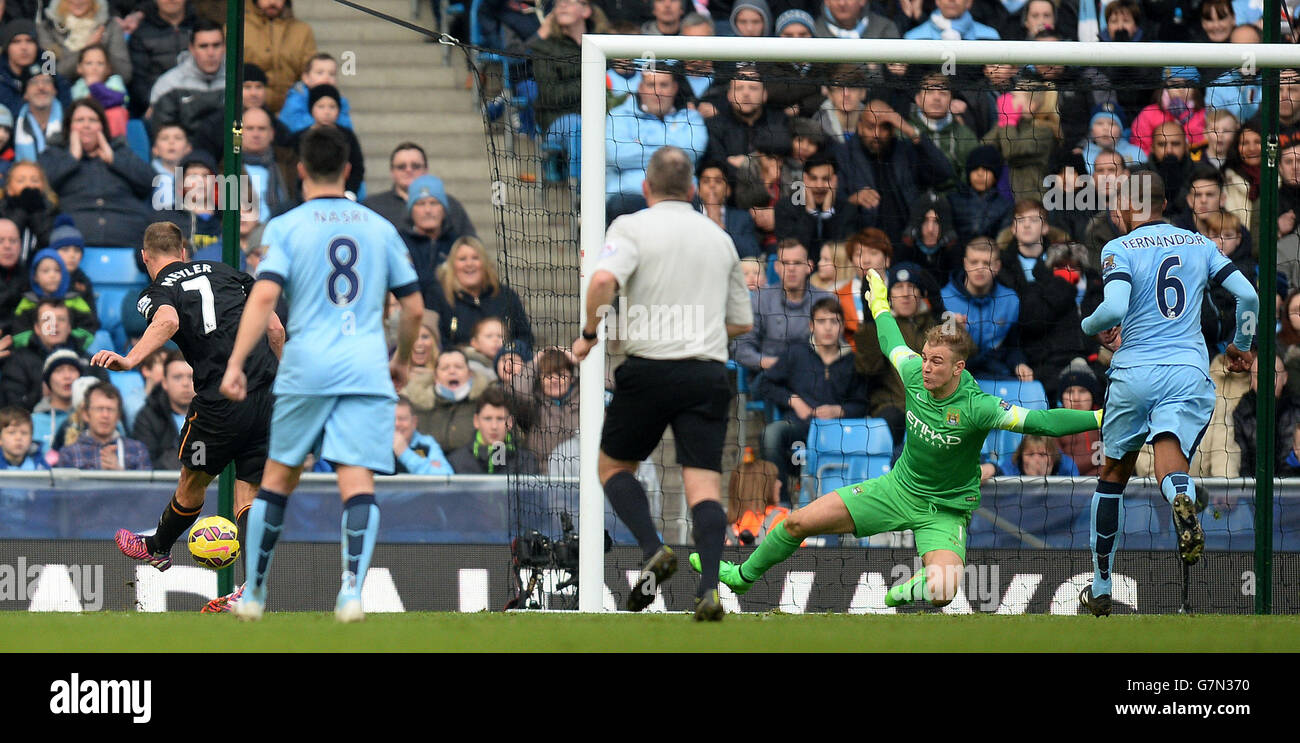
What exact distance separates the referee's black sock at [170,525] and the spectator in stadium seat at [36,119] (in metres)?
4.56

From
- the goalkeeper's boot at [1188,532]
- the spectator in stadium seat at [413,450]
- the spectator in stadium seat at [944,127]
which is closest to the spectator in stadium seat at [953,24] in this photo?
the spectator in stadium seat at [944,127]

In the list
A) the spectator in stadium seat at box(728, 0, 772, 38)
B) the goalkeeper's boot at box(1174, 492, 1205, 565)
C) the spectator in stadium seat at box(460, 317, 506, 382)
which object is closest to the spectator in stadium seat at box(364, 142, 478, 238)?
the spectator in stadium seat at box(460, 317, 506, 382)

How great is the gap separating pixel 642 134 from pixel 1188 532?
15.2 feet

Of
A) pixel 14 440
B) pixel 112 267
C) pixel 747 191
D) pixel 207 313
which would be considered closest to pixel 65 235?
pixel 112 267

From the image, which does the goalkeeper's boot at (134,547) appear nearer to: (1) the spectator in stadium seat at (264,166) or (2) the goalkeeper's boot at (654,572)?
(2) the goalkeeper's boot at (654,572)

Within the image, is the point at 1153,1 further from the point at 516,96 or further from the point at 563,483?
the point at 563,483

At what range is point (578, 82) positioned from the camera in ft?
31.2

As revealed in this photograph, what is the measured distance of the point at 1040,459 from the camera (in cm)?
870

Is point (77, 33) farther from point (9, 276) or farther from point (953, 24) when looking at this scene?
point (953, 24)

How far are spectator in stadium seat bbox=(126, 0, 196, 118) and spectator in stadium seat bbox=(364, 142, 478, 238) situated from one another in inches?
73.3

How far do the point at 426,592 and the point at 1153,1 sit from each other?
6.80 meters

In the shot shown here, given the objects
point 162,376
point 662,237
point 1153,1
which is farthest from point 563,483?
point 1153,1

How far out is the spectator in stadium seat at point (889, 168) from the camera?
9.20 m
